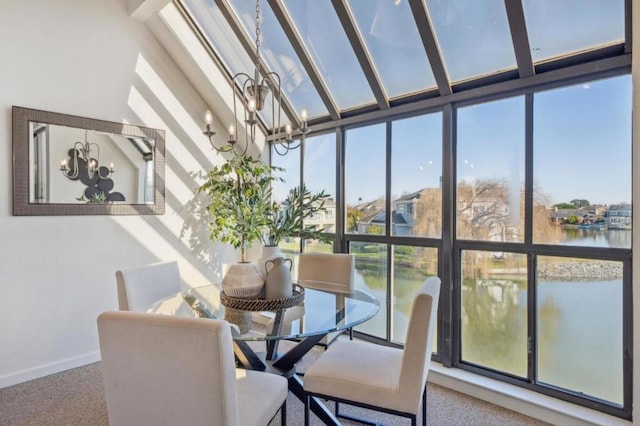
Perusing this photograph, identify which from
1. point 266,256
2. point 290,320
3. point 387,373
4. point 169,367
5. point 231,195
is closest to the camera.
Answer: point 169,367

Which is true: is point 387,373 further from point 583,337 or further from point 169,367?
point 583,337

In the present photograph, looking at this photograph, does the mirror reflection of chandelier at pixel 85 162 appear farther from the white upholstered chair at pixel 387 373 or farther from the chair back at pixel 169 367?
the white upholstered chair at pixel 387 373

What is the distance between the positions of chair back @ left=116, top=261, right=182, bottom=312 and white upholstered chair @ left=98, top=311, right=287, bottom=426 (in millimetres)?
1034

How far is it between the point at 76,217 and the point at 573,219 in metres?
3.81

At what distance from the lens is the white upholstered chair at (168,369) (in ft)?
Answer: 3.97

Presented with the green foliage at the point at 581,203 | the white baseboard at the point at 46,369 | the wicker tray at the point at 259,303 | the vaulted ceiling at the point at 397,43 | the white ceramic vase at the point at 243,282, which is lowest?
the white baseboard at the point at 46,369

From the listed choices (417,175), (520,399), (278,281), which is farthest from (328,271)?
(520,399)

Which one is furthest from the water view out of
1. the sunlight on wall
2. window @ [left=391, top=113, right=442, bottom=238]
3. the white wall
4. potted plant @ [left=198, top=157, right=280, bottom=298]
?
the white wall

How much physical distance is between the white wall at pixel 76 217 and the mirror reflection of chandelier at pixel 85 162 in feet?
0.95

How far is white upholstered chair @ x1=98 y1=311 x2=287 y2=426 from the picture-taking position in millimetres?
1210

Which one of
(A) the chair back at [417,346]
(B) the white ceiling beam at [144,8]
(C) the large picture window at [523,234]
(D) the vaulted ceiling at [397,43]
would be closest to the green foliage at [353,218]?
(C) the large picture window at [523,234]

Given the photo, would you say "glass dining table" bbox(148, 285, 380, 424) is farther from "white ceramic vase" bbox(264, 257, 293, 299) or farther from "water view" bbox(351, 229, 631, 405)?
"water view" bbox(351, 229, 631, 405)

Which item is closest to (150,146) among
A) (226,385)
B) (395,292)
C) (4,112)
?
(4,112)

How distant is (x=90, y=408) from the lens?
2.43 m
